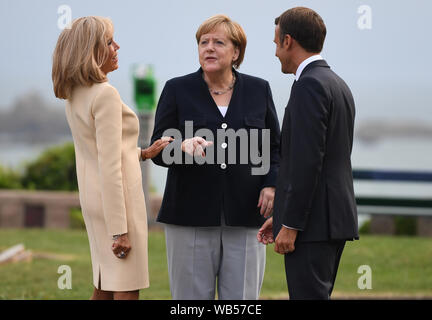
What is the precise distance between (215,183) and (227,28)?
82 cm

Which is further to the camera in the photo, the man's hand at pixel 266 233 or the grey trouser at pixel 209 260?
the grey trouser at pixel 209 260

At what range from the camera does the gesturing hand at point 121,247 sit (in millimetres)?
3389

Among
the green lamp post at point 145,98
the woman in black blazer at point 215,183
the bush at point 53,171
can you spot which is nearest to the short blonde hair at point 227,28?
the woman in black blazer at point 215,183

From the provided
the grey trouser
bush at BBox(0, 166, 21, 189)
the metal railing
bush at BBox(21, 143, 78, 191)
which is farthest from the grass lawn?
the grey trouser

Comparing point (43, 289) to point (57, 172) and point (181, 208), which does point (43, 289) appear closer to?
point (181, 208)

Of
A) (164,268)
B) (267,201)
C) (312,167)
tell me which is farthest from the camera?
(164,268)

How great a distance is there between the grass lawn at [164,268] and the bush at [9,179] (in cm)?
154

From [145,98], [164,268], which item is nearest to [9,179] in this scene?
[145,98]

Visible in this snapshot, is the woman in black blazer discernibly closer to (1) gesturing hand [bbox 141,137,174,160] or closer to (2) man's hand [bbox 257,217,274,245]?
(1) gesturing hand [bbox 141,137,174,160]

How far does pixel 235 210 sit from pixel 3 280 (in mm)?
3869

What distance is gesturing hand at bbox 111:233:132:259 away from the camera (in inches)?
133

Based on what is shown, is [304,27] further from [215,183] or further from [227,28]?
[215,183]

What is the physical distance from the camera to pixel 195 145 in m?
3.67

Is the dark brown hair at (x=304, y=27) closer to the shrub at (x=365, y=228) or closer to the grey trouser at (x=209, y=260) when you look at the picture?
the grey trouser at (x=209, y=260)
